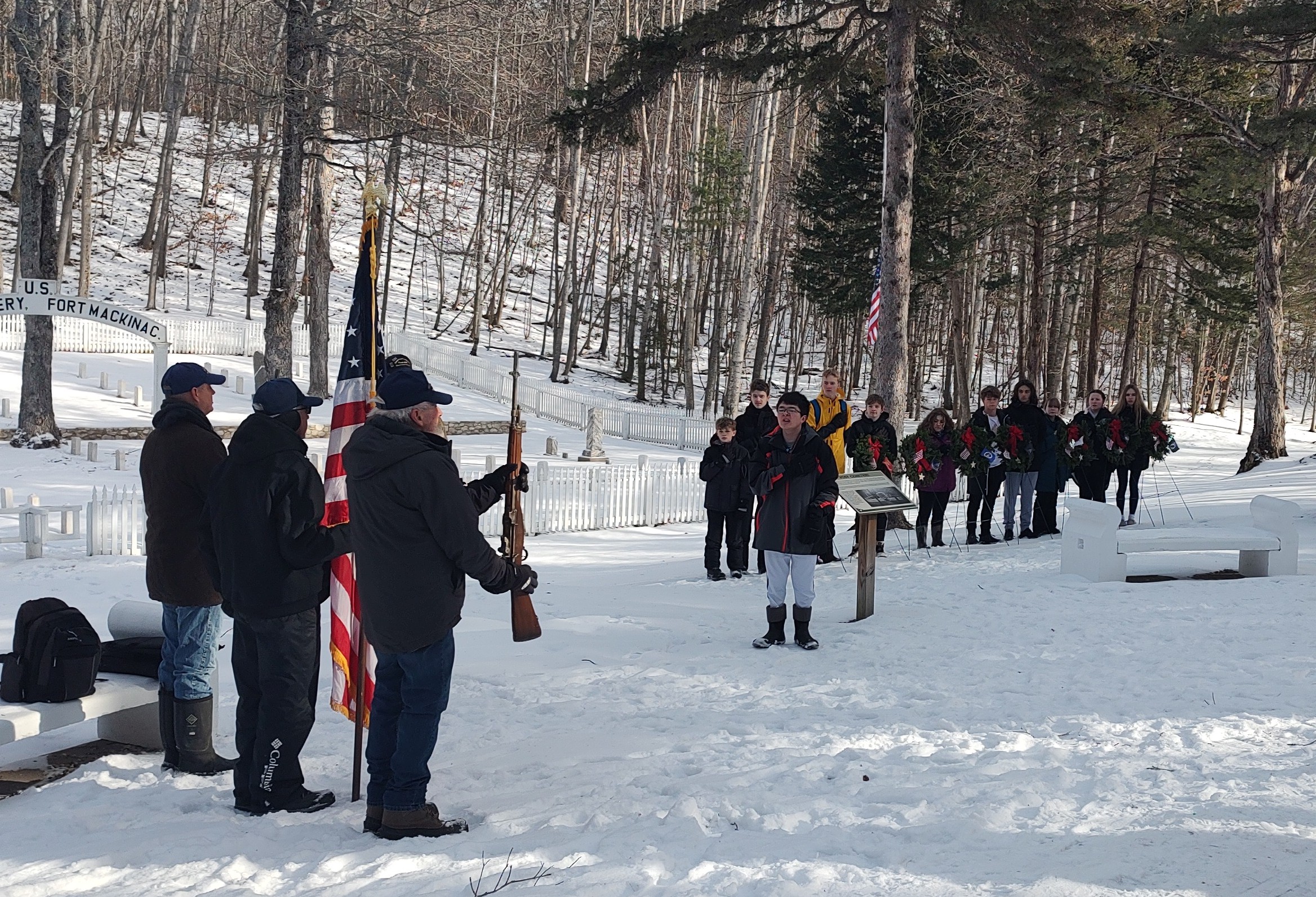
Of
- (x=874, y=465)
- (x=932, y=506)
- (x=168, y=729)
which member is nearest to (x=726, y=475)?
(x=874, y=465)

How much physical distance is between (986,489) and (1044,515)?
126 centimetres

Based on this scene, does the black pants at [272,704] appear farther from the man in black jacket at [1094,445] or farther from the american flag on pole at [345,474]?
the man in black jacket at [1094,445]

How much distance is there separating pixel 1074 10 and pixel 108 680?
12.0 m

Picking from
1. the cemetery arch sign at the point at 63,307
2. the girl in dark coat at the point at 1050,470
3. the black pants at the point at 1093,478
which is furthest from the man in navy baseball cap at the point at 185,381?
the black pants at the point at 1093,478

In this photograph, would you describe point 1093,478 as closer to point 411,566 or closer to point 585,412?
point 411,566

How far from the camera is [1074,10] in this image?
39.5ft

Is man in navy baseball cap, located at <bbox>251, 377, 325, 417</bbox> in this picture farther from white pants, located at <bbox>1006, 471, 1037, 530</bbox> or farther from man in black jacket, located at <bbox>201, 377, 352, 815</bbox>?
white pants, located at <bbox>1006, 471, 1037, 530</bbox>

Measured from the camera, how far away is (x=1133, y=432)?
12328 millimetres

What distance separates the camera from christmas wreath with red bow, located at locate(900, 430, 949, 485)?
11.2 m

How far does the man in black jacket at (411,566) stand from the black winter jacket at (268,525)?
0.34 meters

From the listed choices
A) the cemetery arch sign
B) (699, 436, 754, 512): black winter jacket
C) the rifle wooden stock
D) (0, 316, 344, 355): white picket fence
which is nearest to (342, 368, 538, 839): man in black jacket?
the rifle wooden stock

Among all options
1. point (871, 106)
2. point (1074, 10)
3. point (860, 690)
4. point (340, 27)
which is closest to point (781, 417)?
point (860, 690)

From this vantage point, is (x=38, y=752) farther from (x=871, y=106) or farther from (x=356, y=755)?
(x=871, y=106)

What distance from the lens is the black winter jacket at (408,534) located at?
4.02 metres
